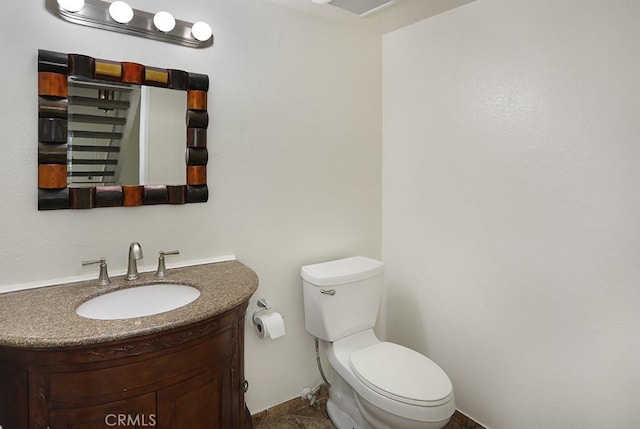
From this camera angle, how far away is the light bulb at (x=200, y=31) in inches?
66.2

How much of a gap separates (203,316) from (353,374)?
0.88 meters

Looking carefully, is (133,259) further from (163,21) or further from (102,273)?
(163,21)

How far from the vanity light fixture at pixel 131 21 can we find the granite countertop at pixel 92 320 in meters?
1.01

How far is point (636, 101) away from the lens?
4.66 feet

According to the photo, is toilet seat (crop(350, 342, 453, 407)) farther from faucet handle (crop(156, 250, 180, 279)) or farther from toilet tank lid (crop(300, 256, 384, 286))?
faucet handle (crop(156, 250, 180, 279))

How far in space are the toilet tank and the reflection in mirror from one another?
0.83 m

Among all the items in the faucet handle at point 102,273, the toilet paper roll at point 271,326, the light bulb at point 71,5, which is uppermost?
the light bulb at point 71,5

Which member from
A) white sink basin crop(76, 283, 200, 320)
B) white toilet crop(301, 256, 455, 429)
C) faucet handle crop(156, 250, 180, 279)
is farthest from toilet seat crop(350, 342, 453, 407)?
faucet handle crop(156, 250, 180, 279)

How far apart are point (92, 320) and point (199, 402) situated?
46 cm

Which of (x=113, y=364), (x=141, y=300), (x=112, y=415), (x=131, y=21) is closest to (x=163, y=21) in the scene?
(x=131, y=21)

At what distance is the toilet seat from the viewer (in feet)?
5.21

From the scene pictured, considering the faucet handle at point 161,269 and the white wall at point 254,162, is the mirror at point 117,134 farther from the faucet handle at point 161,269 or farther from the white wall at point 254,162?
the faucet handle at point 161,269

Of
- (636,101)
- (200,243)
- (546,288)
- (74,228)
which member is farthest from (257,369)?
(636,101)

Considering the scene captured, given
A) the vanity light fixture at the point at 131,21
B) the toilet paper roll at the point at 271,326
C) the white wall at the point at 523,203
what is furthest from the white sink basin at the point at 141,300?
the white wall at the point at 523,203
